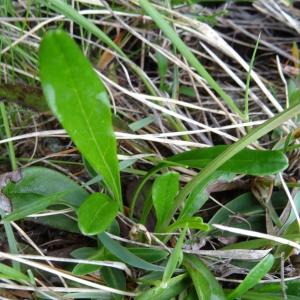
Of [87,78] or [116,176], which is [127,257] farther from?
[87,78]

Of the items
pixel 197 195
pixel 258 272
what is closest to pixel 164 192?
pixel 197 195

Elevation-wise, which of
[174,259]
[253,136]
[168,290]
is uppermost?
[253,136]

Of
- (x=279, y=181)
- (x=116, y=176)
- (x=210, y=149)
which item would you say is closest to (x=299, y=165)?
(x=279, y=181)

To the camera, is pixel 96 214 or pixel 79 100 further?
pixel 96 214

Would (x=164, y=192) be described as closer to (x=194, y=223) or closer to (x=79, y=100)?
(x=194, y=223)

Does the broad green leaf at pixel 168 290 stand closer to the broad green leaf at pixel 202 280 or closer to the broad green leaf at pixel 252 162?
the broad green leaf at pixel 202 280

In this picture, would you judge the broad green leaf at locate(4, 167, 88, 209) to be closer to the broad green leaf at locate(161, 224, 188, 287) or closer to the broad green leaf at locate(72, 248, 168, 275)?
the broad green leaf at locate(72, 248, 168, 275)

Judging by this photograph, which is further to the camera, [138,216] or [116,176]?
[138,216]
